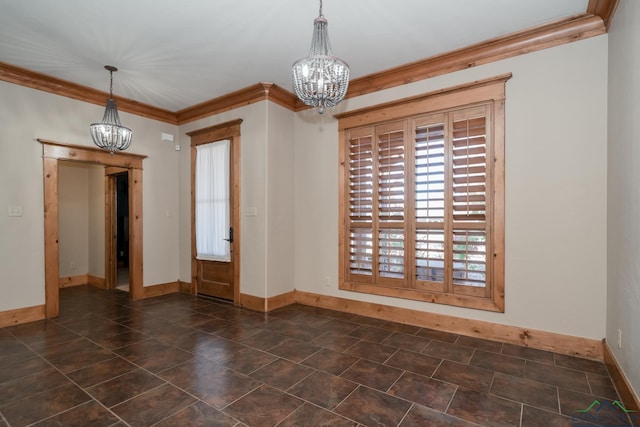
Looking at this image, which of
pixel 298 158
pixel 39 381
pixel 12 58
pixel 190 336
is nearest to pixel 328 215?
pixel 298 158

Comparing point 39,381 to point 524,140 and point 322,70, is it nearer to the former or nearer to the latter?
point 322,70

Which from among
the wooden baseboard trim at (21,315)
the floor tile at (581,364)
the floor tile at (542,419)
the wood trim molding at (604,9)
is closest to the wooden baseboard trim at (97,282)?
the wooden baseboard trim at (21,315)

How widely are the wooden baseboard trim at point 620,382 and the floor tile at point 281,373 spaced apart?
6.97 ft

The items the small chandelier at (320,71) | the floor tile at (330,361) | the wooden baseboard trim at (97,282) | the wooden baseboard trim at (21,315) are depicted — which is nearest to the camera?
the small chandelier at (320,71)

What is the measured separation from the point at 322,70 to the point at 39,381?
321cm

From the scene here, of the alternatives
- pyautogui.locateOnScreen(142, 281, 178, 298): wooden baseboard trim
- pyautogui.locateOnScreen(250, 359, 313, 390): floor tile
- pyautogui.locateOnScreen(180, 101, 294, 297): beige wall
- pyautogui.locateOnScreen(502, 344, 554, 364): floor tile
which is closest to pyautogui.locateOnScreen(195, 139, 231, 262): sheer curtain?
pyautogui.locateOnScreen(180, 101, 294, 297): beige wall

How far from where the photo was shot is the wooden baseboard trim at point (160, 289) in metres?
5.12

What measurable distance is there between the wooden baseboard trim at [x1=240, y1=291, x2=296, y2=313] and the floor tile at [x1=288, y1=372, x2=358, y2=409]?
6.19 feet

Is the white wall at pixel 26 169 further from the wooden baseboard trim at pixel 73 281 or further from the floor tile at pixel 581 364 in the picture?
the floor tile at pixel 581 364

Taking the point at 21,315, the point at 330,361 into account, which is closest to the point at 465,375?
the point at 330,361

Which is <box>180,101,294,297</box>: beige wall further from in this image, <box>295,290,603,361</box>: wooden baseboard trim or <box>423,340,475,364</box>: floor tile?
<box>423,340,475,364</box>: floor tile

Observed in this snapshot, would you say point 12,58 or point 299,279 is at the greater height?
point 12,58

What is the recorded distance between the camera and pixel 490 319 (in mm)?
3293

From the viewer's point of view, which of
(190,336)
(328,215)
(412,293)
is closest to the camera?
(190,336)
